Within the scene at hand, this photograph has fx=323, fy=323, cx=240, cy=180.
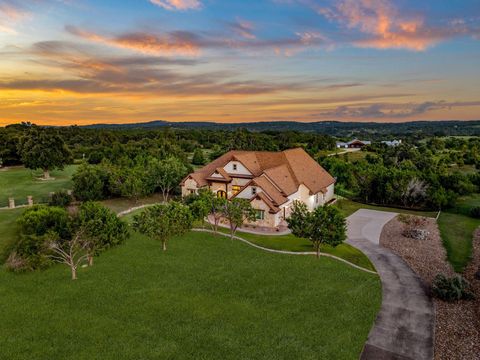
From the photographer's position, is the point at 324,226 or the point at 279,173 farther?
the point at 279,173

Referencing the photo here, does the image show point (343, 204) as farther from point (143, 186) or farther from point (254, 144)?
point (254, 144)

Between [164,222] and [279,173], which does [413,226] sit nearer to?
[279,173]

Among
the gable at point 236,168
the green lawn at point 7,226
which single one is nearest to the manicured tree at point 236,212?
the gable at point 236,168

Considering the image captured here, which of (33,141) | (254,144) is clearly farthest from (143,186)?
(254,144)

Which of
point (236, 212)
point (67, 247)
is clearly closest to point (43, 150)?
point (67, 247)

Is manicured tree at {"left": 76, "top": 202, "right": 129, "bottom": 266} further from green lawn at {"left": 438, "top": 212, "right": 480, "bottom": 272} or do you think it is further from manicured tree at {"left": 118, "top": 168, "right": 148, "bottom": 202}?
green lawn at {"left": 438, "top": 212, "right": 480, "bottom": 272}

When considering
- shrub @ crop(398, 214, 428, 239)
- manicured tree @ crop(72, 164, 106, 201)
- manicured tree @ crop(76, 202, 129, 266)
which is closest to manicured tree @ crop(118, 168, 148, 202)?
manicured tree @ crop(72, 164, 106, 201)
